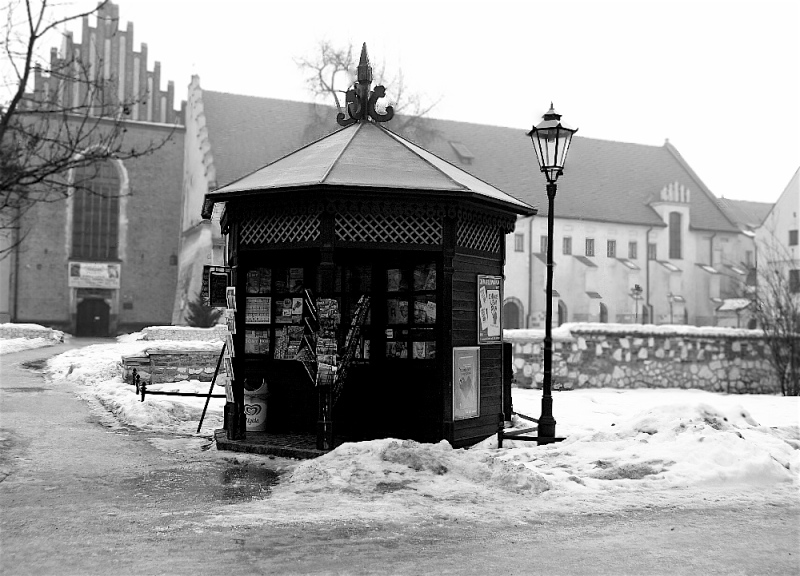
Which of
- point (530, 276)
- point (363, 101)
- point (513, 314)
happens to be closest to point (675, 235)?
point (530, 276)

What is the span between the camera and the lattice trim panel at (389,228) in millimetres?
10578

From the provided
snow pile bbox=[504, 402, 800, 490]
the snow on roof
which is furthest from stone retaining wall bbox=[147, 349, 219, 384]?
the snow on roof

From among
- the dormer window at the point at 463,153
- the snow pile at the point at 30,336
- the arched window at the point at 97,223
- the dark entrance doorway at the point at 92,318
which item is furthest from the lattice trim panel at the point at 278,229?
the dormer window at the point at 463,153

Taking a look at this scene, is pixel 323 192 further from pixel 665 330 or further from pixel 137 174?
pixel 137 174

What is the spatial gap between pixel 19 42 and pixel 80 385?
487 inches

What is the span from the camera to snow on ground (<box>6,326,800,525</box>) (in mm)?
7719

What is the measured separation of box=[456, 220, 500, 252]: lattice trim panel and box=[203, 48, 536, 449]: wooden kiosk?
29mm

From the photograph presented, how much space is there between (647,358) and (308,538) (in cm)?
1754

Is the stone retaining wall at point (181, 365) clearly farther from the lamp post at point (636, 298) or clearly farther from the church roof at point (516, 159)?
the lamp post at point (636, 298)

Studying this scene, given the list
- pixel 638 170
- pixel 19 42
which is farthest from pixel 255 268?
pixel 638 170

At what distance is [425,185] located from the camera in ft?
34.7

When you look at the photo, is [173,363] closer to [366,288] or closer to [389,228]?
[366,288]

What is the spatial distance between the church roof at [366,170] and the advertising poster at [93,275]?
129ft

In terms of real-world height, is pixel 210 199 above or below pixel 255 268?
above
